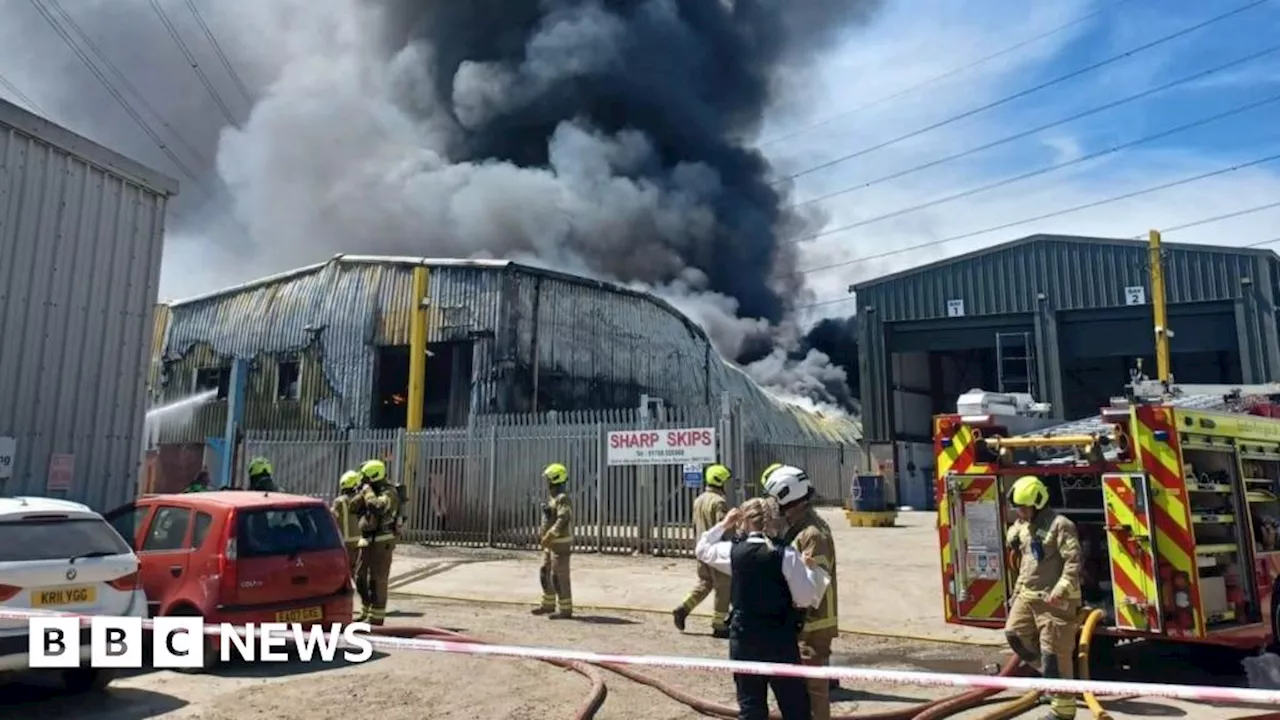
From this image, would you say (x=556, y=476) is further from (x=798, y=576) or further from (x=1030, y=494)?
(x=798, y=576)

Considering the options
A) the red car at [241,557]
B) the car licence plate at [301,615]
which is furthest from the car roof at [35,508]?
the car licence plate at [301,615]

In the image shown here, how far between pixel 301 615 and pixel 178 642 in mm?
870

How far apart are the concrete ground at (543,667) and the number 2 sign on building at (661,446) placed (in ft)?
5.28

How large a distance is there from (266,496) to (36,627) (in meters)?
2.10

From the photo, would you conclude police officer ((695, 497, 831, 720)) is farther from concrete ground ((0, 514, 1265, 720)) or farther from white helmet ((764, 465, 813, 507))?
concrete ground ((0, 514, 1265, 720))

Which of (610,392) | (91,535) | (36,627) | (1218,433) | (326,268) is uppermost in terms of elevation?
(326,268)

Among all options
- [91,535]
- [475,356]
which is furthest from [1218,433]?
[475,356]

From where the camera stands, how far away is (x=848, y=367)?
143 feet

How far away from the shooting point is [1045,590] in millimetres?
5262

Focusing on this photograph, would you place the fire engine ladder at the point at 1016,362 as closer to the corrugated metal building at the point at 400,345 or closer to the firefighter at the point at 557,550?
the corrugated metal building at the point at 400,345

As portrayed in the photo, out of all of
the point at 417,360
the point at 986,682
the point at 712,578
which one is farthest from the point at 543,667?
the point at 417,360

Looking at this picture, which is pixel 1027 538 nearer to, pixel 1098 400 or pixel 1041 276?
pixel 1041 276

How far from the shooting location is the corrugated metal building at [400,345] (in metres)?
21.5

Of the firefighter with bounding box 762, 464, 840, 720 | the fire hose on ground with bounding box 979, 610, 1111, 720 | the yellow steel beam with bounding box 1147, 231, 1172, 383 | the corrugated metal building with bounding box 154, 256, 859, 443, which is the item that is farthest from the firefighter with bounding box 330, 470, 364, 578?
the yellow steel beam with bounding box 1147, 231, 1172, 383
